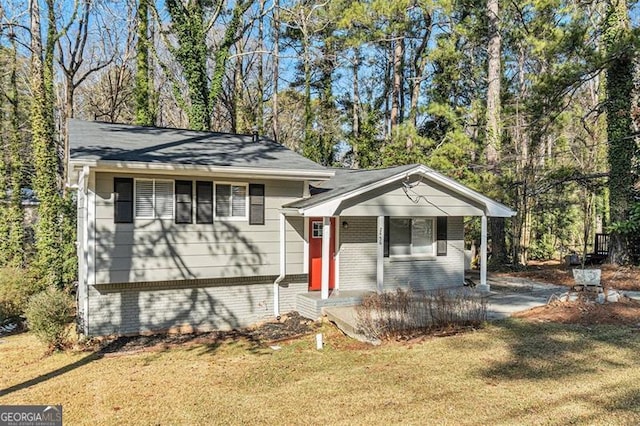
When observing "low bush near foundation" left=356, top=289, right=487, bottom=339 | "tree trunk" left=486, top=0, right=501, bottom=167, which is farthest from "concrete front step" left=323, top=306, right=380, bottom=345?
"tree trunk" left=486, top=0, right=501, bottom=167

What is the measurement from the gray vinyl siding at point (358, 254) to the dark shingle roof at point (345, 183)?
0.96 metres

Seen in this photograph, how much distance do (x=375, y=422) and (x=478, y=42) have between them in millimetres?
20000

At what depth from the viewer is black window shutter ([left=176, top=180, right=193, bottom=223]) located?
394 inches

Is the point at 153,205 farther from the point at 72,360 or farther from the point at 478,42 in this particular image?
the point at 478,42

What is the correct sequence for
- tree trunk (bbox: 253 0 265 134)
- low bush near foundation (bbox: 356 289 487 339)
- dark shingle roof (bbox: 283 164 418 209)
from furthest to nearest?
1. tree trunk (bbox: 253 0 265 134)
2. dark shingle roof (bbox: 283 164 418 209)
3. low bush near foundation (bbox: 356 289 487 339)

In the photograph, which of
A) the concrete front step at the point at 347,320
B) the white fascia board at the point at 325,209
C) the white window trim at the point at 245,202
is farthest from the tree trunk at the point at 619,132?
the white window trim at the point at 245,202

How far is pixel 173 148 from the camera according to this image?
10859 mm

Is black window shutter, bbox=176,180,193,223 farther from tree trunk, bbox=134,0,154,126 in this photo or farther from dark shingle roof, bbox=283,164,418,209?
tree trunk, bbox=134,0,154,126

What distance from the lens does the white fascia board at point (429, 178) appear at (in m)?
10.3

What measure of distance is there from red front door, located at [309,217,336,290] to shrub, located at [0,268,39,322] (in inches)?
311

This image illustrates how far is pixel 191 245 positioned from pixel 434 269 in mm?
6673

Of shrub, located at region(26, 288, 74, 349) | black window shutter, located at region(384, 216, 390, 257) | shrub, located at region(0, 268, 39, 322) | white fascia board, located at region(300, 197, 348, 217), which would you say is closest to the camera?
shrub, located at region(26, 288, 74, 349)

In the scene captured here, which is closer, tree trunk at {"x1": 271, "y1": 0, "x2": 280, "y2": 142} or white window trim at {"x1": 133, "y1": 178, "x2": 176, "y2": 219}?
white window trim at {"x1": 133, "y1": 178, "x2": 176, "y2": 219}

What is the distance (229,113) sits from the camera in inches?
1019
